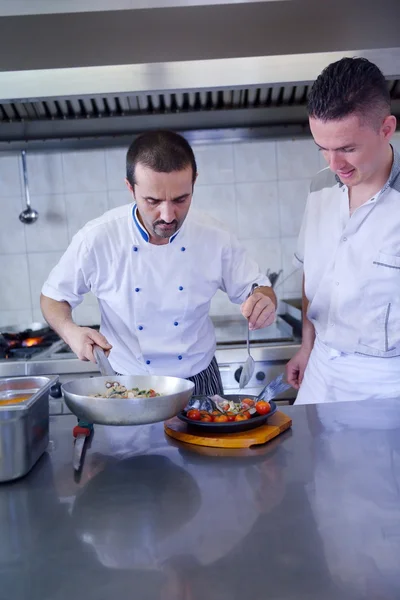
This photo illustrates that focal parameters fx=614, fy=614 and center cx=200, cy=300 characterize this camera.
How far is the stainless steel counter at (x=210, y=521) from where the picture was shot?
33.2 inches

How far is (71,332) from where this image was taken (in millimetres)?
1710

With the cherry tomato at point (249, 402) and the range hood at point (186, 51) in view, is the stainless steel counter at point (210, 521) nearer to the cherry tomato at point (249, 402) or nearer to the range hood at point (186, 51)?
the cherry tomato at point (249, 402)

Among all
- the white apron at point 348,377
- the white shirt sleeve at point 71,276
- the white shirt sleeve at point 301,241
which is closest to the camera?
the white apron at point 348,377

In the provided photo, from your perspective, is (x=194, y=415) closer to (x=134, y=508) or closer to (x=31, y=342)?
(x=134, y=508)

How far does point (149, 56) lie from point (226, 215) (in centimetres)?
112

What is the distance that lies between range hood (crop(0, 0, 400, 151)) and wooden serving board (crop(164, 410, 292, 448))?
1485mm

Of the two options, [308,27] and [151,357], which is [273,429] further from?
[308,27]

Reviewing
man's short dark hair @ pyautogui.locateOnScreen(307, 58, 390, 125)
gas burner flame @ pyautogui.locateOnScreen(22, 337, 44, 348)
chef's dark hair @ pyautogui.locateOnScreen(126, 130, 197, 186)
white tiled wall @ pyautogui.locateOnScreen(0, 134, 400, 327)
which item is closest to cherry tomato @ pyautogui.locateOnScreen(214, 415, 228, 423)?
chef's dark hair @ pyautogui.locateOnScreen(126, 130, 197, 186)

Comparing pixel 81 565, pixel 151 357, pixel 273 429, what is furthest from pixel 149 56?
pixel 81 565

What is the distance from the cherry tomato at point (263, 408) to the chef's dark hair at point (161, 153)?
708 mm

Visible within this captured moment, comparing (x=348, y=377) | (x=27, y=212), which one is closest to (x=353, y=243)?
(x=348, y=377)

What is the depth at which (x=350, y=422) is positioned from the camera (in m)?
1.52

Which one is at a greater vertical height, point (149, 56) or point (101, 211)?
point (149, 56)

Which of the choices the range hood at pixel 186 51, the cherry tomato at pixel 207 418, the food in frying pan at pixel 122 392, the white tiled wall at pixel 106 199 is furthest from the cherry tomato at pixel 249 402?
the white tiled wall at pixel 106 199
